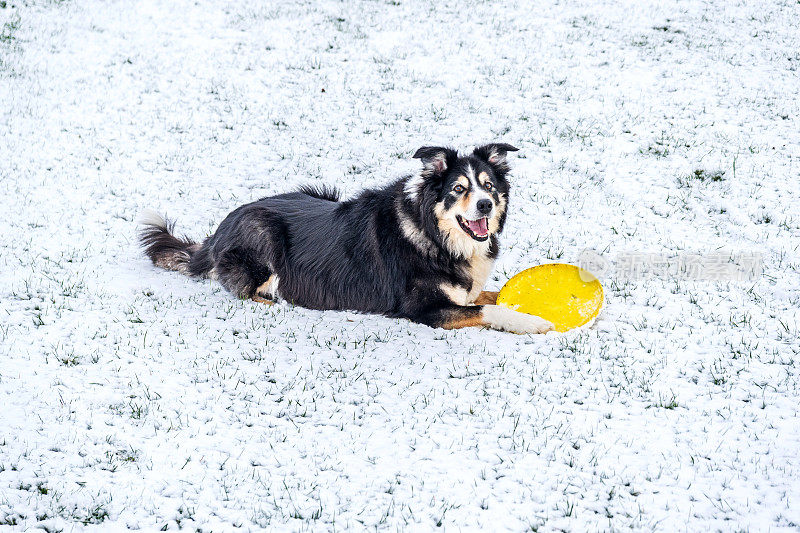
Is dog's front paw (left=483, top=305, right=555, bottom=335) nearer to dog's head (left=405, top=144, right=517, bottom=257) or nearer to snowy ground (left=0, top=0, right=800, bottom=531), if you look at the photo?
snowy ground (left=0, top=0, right=800, bottom=531)

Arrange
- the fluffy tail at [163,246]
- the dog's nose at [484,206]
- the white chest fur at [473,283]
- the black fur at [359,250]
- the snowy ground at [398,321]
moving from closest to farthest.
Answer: the snowy ground at [398,321], the dog's nose at [484,206], the black fur at [359,250], the white chest fur at [473,283], the fluffy tail at [163,246]

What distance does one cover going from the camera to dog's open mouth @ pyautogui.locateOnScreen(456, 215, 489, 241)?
616cm

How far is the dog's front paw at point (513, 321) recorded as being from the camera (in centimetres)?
614

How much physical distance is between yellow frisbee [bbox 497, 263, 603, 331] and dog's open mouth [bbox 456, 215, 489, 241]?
0.64 m

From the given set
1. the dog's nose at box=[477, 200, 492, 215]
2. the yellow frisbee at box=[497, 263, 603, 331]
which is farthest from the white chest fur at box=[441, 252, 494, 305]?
the dog's nose at box=[477, 200, 492, 215]

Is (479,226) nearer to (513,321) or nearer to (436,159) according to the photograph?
(436,159)

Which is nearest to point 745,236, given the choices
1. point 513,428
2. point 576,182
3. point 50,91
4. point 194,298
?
point 576,182

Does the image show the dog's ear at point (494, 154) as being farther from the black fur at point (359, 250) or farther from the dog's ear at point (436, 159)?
the dog's ear at point (436, 159)

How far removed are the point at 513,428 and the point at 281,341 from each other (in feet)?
8.16

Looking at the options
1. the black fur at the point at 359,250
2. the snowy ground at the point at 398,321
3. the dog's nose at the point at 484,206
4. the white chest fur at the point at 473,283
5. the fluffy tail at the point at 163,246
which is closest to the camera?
the snowy ground at the point at 398,321

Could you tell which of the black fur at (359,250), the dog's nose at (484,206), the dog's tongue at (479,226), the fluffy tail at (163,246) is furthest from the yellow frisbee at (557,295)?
the fluffy tail at (163,246)

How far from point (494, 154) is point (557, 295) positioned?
1.52 m

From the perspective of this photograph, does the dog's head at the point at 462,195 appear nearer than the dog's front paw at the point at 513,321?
Yes

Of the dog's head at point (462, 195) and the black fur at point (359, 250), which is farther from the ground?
the dog's head at point (462, 195)
